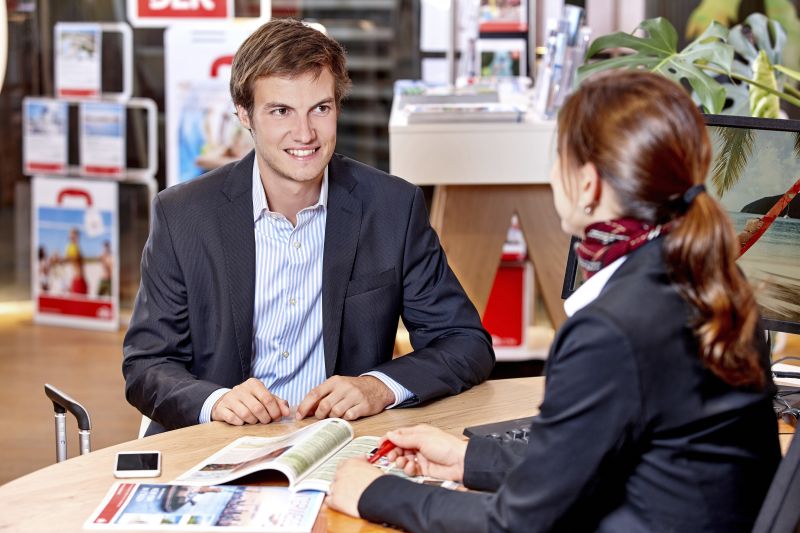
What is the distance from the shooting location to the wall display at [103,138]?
5617 millimetres

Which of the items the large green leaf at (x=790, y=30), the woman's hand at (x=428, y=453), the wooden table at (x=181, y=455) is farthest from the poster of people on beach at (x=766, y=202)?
the large green leaf at (x=790, y=30)

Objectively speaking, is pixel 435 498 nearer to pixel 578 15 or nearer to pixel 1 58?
pixel 1 58

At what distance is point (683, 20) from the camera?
5.53 m

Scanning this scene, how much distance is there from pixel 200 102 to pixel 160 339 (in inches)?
132

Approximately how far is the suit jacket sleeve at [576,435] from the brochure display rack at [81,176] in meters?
4.60

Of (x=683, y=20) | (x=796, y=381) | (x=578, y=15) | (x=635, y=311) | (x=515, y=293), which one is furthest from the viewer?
(x=683, y=20)

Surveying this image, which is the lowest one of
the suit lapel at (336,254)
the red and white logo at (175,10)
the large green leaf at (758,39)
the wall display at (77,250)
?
the wall display at (77,250)

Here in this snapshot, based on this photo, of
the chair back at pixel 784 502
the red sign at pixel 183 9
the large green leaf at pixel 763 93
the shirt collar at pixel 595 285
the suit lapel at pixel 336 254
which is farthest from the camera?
the red sign at pixel 183 9

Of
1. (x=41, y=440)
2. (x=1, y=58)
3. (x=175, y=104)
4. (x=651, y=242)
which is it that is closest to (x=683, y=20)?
(x=175, y=104)

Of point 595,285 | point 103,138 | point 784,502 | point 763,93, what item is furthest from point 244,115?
point 103,138

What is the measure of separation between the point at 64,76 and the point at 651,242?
Answer: 4.81 m

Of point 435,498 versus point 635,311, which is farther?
point 435,498

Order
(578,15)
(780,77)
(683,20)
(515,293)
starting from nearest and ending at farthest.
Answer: (780,77) < (578,15) < (515,293) < (683,20)

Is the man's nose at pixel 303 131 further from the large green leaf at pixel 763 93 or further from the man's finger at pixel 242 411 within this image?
the large green leaf at pixel 763 93
